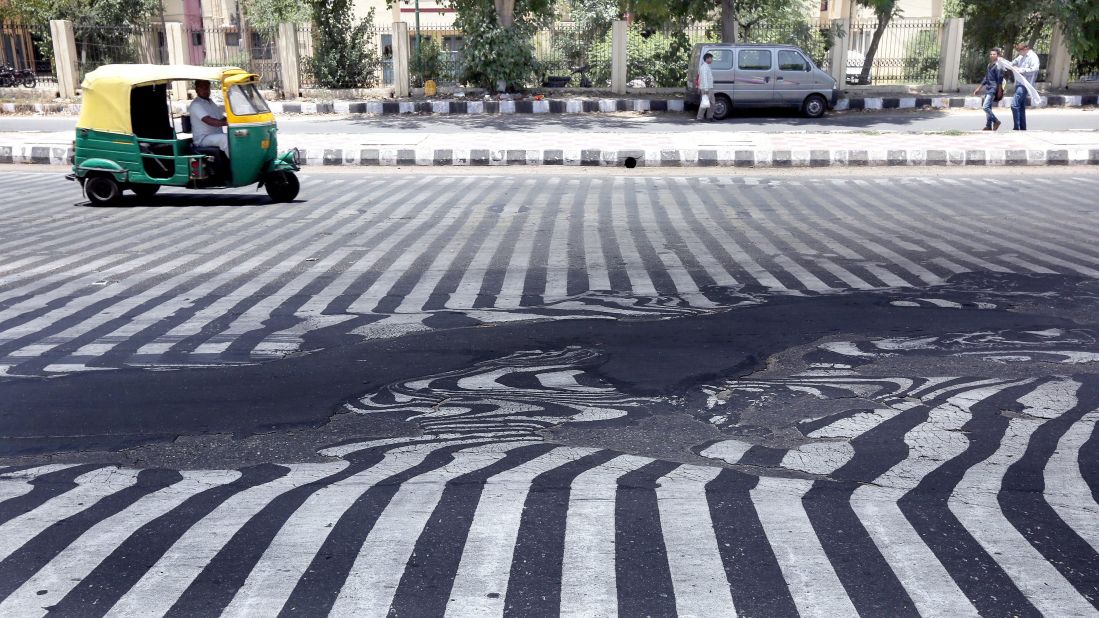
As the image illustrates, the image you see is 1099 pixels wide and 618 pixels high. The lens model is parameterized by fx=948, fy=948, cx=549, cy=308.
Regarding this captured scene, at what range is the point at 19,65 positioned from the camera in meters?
34.2

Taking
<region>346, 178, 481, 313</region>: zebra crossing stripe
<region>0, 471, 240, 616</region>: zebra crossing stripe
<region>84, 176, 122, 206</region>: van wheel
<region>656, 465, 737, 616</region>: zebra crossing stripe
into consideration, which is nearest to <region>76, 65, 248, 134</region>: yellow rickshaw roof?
<region>84, 176, 122, 206</region>: van wheel

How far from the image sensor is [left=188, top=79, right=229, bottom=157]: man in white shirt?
37.6ft

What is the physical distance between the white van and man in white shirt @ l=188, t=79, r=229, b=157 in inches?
518

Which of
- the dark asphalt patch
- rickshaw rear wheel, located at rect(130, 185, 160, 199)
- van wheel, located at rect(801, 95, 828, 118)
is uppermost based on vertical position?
van wheel, located at rect(801, 95, 828, 118)

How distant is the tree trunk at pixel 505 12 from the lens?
25203 mm

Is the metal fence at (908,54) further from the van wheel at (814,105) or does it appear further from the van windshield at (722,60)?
the van windshield at (722,60)

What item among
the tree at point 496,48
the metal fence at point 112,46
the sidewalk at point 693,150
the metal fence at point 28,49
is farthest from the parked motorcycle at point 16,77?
the tree at point 496,48

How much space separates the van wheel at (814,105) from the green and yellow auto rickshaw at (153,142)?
563 inches

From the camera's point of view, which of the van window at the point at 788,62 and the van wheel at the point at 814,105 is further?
the van wheel at the point at 814,105

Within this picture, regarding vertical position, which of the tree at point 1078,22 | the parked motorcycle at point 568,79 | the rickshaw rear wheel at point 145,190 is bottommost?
the rickshaw rear wheel at point 145,190

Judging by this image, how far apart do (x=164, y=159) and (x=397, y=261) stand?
15.9 feet

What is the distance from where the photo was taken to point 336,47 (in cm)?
2688

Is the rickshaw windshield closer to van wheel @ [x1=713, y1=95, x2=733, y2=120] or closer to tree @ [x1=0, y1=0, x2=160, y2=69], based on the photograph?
van wheel @ [x1=713, y1=95, x2=733, y2=120]

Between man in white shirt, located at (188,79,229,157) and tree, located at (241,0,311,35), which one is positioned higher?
tree, located at (241,0,311,35)
